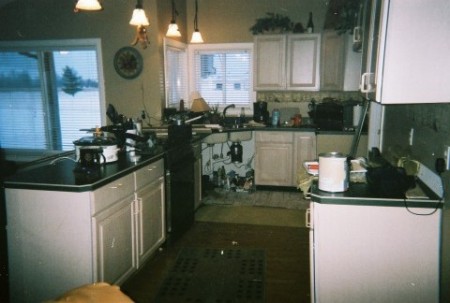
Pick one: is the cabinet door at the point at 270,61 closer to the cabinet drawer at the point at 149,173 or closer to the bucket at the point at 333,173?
the cabinet drawer at the point at 149,173

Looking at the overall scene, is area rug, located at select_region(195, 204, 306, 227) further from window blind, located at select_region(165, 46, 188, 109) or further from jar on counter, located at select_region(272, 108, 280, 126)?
window blind, located at select_region(165, 46, 188, 109)

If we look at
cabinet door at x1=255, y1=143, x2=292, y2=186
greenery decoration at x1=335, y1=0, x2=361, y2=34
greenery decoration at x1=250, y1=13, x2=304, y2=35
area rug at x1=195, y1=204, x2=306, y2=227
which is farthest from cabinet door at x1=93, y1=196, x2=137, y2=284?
greenery decoration at x1=250, y1=13, x2=304, y2=35

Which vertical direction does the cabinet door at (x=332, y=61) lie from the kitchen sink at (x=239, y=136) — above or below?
above

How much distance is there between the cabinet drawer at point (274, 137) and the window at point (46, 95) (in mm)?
2269

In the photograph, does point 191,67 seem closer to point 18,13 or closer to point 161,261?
point 18,13

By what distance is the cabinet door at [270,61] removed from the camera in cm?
533

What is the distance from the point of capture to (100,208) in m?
2.41

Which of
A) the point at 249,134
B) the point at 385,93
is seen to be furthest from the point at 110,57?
the point at 385,93

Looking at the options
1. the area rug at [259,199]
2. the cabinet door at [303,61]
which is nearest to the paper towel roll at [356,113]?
the cabinet door at [303,61]

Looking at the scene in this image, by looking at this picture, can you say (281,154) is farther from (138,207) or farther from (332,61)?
(138,207)

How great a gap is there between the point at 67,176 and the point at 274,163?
10.9ft

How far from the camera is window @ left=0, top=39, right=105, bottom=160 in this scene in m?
5.54

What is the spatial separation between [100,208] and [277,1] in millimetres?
4389

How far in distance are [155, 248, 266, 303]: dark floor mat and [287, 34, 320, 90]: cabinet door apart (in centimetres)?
276
